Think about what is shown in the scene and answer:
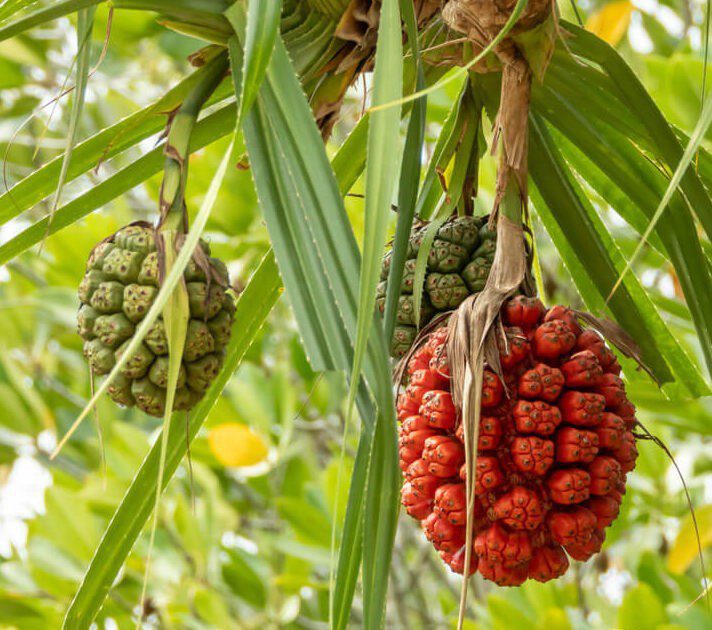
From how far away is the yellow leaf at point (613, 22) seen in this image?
1.68 metres

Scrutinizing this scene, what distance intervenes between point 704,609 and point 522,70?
3.41 ft

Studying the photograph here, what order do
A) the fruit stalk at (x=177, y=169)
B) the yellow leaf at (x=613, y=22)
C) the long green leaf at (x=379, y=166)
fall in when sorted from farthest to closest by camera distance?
the yellow leaf at (x=613, y=22), the fruit stalk at (x=177, y=169), the long green leaf at (x=379, y=166)

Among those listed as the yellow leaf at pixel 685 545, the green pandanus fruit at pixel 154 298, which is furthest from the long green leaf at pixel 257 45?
the yellow leaf at pixel 685 545

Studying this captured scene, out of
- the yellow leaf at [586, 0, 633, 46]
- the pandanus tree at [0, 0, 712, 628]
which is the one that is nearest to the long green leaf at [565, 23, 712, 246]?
the pandanus tree at [0, 0, 712, 628]

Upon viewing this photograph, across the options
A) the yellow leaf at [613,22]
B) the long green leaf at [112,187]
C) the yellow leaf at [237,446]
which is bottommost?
the long green leaf at [112,187]

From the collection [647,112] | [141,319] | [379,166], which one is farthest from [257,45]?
[647,112]

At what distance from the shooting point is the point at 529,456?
56cm

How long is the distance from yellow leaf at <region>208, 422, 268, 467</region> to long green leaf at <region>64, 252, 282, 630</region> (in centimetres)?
120

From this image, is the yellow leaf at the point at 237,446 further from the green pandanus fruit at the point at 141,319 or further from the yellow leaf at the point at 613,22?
the green pandanus fruit at the point at 141,319

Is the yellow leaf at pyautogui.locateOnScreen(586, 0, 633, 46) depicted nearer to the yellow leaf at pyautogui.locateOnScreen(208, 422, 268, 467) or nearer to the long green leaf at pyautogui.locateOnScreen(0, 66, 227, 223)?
the yellow leaf at pyautogui.locateOnScreen(208, 422, 268, 467)

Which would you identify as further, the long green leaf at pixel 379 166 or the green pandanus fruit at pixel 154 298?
the green pandanus fruit at pixel 154 298

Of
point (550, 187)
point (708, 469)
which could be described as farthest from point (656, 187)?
point (708, 469)

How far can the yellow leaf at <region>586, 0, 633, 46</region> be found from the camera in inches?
66.3

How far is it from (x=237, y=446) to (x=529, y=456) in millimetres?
1382
